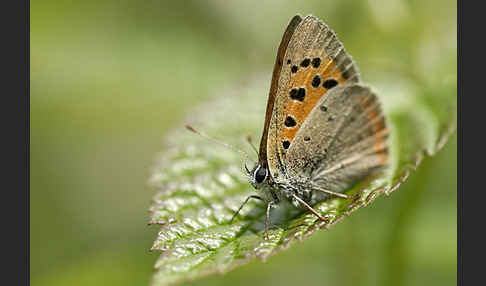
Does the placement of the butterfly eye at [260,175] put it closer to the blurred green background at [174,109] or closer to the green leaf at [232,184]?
the green leaf at [232,184]

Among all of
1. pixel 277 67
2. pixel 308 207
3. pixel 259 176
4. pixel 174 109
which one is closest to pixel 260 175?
pixel 259 176

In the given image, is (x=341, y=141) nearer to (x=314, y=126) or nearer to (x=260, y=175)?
(x=314, y=126)

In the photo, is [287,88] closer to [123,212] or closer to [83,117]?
[83,117]

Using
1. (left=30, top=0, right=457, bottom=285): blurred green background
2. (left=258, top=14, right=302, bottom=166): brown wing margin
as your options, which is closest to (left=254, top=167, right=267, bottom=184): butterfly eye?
(left=258, top=14, right=302, bottom=166): brown wing margin

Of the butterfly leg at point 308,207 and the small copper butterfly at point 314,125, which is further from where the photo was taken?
the small copper butterfly at point 314,125

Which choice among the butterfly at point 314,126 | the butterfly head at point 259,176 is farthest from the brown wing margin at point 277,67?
the butterfly head at point 259,176

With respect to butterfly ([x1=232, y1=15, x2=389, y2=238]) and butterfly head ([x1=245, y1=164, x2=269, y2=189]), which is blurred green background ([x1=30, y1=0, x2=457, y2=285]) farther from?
butterfly head ([x1=245, y1=164, x2=269, y2=189])

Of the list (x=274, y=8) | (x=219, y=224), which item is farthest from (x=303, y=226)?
(x=274, y=8)

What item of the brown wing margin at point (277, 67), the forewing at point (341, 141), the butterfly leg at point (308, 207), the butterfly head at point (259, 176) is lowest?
the butterfly leg at point (308, 207)
